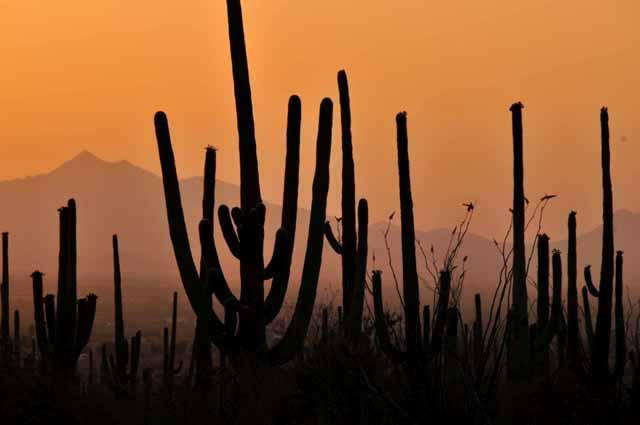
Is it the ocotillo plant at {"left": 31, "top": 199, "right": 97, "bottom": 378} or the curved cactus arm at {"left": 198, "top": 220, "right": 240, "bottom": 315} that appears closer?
the curved cactus arm at {"left": 198, "top": 220, "right": 240, "bottom": 315}

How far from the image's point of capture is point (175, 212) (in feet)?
42.8

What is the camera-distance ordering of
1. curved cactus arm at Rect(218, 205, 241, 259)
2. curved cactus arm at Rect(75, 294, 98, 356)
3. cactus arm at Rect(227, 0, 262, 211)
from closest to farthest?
1. curved cactus arm at Rect(218, 205, 241, 259)
2. cactus arm at Rect(227, 0, 262, 211)
3. curved cactus arm at Rect(75, 294, 98, 356)

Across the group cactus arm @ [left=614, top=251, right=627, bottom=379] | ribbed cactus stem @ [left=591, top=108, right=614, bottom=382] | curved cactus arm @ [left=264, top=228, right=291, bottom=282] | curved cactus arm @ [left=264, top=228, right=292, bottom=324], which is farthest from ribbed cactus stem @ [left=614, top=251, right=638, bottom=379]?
curved cactus arm @ [left=264, top=228, right=291, bottom=282]

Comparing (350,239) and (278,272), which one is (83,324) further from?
(278,272)

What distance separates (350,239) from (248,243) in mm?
3230

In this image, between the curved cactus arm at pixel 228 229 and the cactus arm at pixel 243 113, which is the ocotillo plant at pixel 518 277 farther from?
the curved cactus arm at pixel 228 229

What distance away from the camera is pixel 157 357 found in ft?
151

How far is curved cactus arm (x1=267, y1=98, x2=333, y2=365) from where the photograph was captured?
12805 mm

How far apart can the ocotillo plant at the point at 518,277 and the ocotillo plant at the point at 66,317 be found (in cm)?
666

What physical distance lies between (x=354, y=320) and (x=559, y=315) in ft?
17.5

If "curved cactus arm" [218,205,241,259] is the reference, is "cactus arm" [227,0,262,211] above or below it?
above

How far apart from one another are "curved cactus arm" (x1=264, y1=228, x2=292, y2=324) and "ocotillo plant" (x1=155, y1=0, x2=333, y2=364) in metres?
0.01

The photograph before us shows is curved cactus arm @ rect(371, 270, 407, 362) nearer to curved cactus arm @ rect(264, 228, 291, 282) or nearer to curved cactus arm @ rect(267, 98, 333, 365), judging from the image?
curved cactus arm @ rect(267, 98, 333, 365)

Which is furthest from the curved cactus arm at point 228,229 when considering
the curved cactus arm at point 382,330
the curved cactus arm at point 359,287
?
the curved cactus arm at point 359,287
